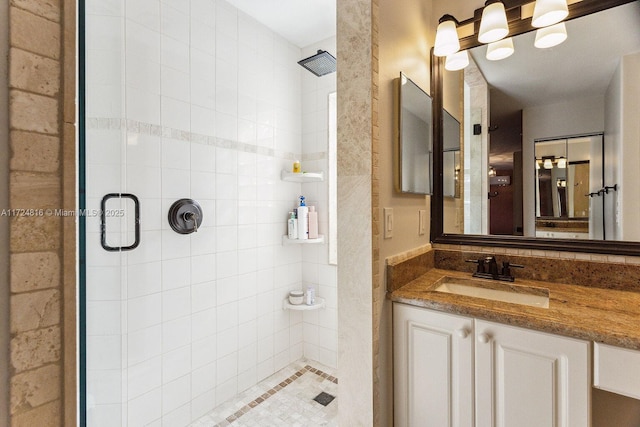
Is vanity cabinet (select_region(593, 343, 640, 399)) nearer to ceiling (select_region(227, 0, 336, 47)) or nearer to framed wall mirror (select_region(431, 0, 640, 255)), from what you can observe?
framed wall mirror (select_region(431, 0, 640, 255))

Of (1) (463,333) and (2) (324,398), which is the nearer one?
(1) (463,333)

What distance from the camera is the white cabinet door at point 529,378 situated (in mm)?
917

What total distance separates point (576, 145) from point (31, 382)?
195 cm

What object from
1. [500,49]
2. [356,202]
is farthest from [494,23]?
[356,202]

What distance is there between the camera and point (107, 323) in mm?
910

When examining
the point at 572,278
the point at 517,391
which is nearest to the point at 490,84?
the point at 572,278

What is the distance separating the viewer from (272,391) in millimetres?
2109

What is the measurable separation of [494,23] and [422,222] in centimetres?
99

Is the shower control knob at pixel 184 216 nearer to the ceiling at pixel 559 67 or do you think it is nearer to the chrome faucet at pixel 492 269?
the chrome faucet at pixel 492 269

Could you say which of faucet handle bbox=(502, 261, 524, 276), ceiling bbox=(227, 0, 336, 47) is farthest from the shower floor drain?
ceiling bbox=(227, 0, 336, 47)

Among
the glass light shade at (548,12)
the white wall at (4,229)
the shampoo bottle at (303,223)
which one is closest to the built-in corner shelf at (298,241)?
the shampoo bottle at (303,223)

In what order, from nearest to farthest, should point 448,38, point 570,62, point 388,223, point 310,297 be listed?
point 388,223
point 570,62
point 448,38
point 310,297

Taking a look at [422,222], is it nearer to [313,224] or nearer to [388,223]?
[388,223]

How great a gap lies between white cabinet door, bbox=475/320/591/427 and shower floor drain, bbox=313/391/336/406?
1.16m
